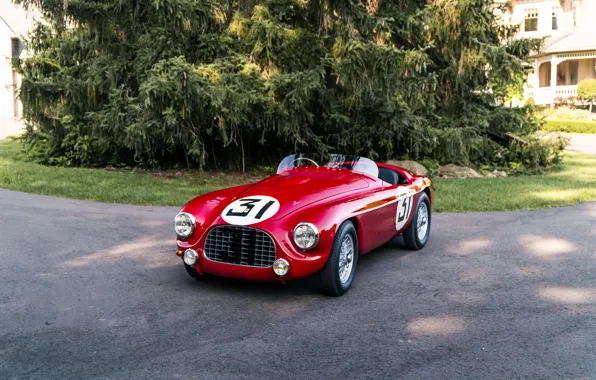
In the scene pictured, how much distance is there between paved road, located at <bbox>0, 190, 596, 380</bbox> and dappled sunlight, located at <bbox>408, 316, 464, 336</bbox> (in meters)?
0.02

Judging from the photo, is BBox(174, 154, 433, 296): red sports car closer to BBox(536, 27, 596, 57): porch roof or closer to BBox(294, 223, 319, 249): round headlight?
BBox(294, 223, 319, 249): round headlight

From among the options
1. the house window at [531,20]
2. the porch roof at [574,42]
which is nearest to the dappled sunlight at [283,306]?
the porch roof at [574,42]

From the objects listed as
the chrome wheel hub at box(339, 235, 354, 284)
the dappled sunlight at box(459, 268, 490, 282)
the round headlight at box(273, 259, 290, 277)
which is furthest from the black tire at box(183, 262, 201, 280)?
the dappled sunlight at box(459, 268, 490, 282)

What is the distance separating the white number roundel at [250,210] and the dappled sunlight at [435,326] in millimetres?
1700

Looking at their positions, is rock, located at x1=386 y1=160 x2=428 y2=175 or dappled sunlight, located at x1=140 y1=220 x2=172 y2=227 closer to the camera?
dappled sunlight, located at x1=140 y1=220 x2=172 y2=227

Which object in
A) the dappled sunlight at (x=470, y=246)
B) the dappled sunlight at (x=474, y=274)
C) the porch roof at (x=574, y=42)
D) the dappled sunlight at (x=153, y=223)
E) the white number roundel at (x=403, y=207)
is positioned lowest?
the dappled sunlight at (x=474, y=274)

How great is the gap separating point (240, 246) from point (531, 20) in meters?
46.5

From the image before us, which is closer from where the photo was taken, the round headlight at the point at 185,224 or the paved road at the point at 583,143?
the round headlight at the point at 185,224

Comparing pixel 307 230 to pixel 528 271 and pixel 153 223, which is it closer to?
pixel 528 271

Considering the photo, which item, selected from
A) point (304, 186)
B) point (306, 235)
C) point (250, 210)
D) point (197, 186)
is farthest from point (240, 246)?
point (197, 186)

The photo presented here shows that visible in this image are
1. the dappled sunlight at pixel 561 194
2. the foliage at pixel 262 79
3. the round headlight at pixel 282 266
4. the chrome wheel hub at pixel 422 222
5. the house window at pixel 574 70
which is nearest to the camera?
the round headlight at pixel 282 266

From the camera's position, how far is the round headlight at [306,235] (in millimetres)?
5699

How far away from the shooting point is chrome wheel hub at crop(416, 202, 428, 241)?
26.7 feet

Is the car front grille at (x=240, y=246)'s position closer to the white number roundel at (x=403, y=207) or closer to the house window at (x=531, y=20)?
the white number roundel at (x=403, y=207)
